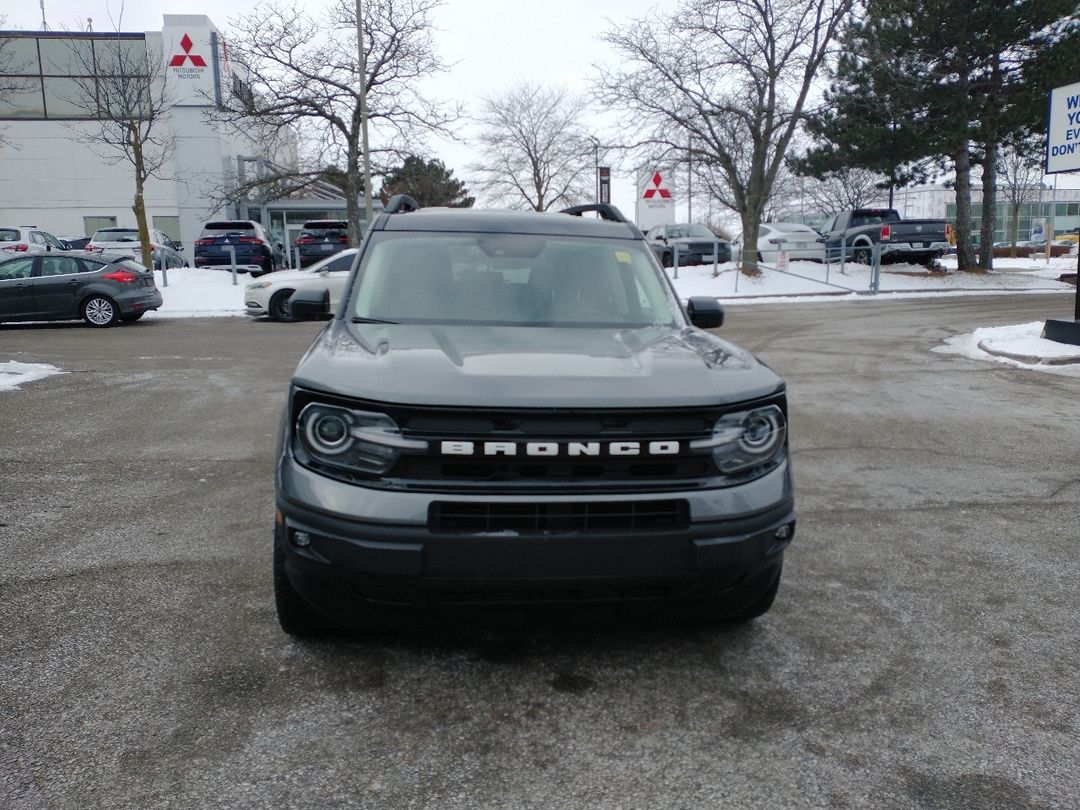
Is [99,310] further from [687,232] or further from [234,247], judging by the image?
[687,232]

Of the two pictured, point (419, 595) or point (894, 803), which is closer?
point (894, 803)

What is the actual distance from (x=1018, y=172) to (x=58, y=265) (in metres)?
60.7

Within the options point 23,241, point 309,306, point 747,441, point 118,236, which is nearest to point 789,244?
point 118,236

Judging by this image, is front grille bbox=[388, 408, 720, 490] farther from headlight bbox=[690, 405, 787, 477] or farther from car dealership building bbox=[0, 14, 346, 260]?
car dealership building bbox=[0, 14, 346, 260]

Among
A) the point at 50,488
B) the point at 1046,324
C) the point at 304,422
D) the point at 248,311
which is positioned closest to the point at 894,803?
the point at 304,422

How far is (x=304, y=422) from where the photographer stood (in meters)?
2.89

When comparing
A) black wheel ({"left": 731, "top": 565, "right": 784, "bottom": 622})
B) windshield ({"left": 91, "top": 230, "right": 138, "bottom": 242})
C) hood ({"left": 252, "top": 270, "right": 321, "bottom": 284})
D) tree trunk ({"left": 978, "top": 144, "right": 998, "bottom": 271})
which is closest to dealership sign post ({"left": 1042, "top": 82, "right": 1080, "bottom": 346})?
black wheel ({"left": 731, "top": 565, "right": 784, "bottom": 622})

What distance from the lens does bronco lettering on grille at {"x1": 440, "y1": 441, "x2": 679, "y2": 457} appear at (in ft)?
8.95

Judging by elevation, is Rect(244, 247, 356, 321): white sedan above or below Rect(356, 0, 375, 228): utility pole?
below

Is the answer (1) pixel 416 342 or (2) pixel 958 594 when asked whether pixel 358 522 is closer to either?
(1) pixel 416 342

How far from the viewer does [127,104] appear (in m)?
25.1

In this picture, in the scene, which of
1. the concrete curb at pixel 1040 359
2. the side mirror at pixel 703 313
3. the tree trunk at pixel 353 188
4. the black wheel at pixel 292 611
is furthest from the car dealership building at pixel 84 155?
the black wheel at pixel 292 611

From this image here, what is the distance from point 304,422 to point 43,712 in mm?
1306

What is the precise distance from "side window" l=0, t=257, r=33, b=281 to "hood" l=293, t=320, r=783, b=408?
16.1 meters
